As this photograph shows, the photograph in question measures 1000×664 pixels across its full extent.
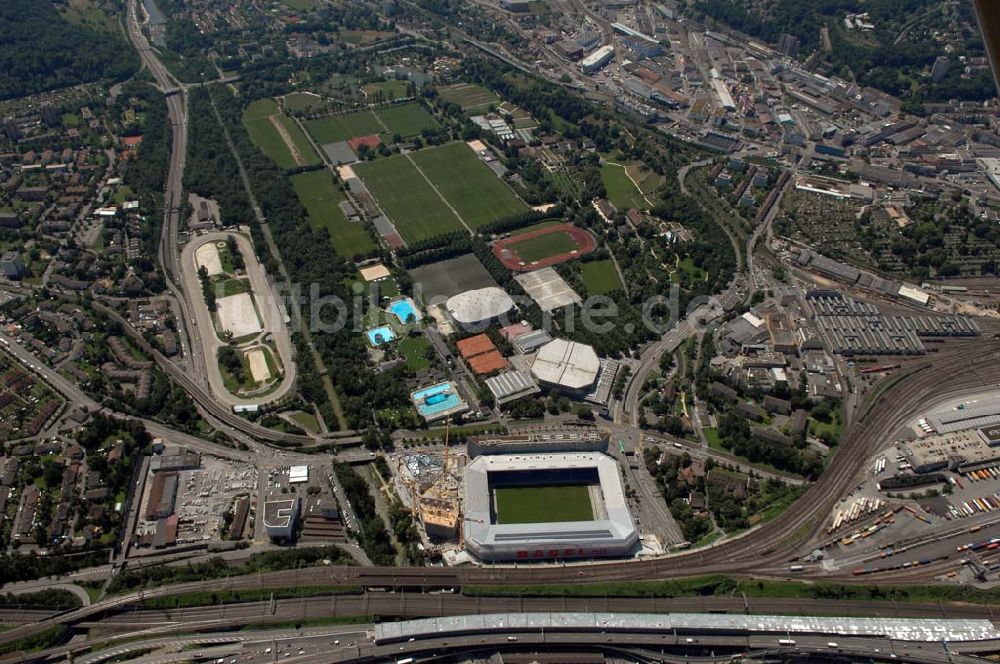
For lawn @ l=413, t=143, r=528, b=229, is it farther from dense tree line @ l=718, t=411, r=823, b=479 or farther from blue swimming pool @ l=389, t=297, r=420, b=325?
dense tree line @ l=718, t=411, r=823, b=479

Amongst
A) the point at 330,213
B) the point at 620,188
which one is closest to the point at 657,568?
the point at 620,188

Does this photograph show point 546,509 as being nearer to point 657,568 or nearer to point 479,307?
point 657,568

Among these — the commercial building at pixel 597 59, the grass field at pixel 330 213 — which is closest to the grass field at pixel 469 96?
the commercial building at pixel 597 59

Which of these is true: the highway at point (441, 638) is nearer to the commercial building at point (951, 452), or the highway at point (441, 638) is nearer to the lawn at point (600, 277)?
the commercial building at point (951, 452)

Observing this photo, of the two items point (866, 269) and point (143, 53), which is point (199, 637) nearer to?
point (866, 269)

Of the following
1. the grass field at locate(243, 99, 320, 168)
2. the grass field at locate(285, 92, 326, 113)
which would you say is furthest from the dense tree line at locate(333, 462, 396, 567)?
the grass field at locate(285, 92, 326, 113)
